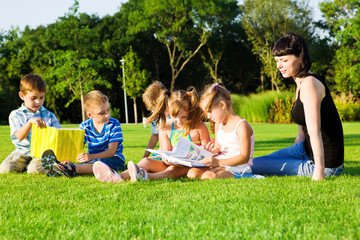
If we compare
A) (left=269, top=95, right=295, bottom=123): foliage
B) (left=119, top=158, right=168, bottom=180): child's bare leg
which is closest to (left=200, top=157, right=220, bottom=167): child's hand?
(left=119, top=158, right=168, bottom=180): child's bare leg

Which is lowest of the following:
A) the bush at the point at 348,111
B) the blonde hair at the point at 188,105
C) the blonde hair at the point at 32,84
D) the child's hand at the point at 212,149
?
the bush at the point at 348,111

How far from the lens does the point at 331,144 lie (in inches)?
164

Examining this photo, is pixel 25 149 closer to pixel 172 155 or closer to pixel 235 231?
pixel 172 155

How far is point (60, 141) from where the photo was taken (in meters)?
4.79

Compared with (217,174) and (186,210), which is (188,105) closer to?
(217,174)

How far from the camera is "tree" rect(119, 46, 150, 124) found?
110 feet

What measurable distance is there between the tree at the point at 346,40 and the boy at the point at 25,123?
31554 mm

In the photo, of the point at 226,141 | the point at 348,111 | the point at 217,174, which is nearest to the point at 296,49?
the point at 226,141

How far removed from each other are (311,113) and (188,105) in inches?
64.3

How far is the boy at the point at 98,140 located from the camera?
4.78m

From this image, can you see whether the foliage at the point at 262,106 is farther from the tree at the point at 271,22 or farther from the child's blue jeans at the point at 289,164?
the child's blue jeans at the point at 289,164

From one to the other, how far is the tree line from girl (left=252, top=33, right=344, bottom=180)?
88.1 feet

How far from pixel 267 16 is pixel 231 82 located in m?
8.88

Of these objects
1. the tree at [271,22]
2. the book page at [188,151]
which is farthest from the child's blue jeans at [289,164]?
the tree at [271,22]
